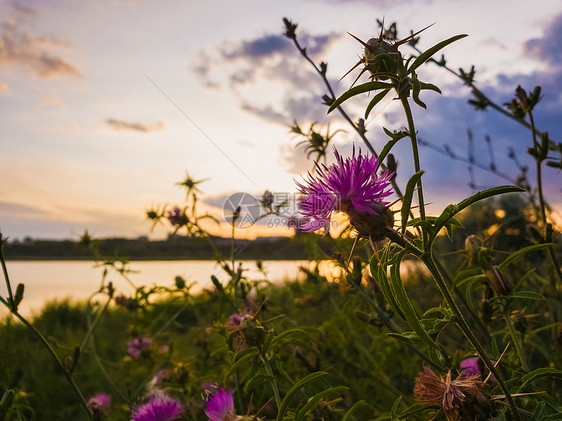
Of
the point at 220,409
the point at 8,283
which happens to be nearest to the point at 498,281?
the point at 220,409

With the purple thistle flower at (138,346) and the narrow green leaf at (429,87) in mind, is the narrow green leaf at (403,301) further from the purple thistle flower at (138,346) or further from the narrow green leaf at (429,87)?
the purple thistle flower at (138,346)

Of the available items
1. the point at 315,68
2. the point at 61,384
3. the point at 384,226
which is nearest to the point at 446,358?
the point at 384,226

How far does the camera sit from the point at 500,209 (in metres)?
4.04

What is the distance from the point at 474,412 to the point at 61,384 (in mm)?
2675

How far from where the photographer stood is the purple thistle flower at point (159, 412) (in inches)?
43.7

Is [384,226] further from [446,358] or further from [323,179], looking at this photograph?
[446,358]

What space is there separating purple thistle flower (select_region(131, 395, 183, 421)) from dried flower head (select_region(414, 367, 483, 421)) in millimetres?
689

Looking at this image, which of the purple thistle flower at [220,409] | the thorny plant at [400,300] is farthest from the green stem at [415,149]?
the purple thistle flower at [220,409]

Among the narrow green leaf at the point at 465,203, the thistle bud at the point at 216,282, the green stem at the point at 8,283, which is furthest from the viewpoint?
the thistle bud at the point at 216,282

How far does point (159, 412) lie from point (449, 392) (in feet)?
2.50

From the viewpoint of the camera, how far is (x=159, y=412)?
1.14 m

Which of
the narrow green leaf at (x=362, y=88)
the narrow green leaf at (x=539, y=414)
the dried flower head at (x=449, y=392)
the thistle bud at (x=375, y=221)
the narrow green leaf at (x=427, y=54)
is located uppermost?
the narrow green leaf at (x=427, y=54)

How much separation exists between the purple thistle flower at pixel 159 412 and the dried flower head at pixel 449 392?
0.69 m

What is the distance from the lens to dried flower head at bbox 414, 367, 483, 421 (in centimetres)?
68
